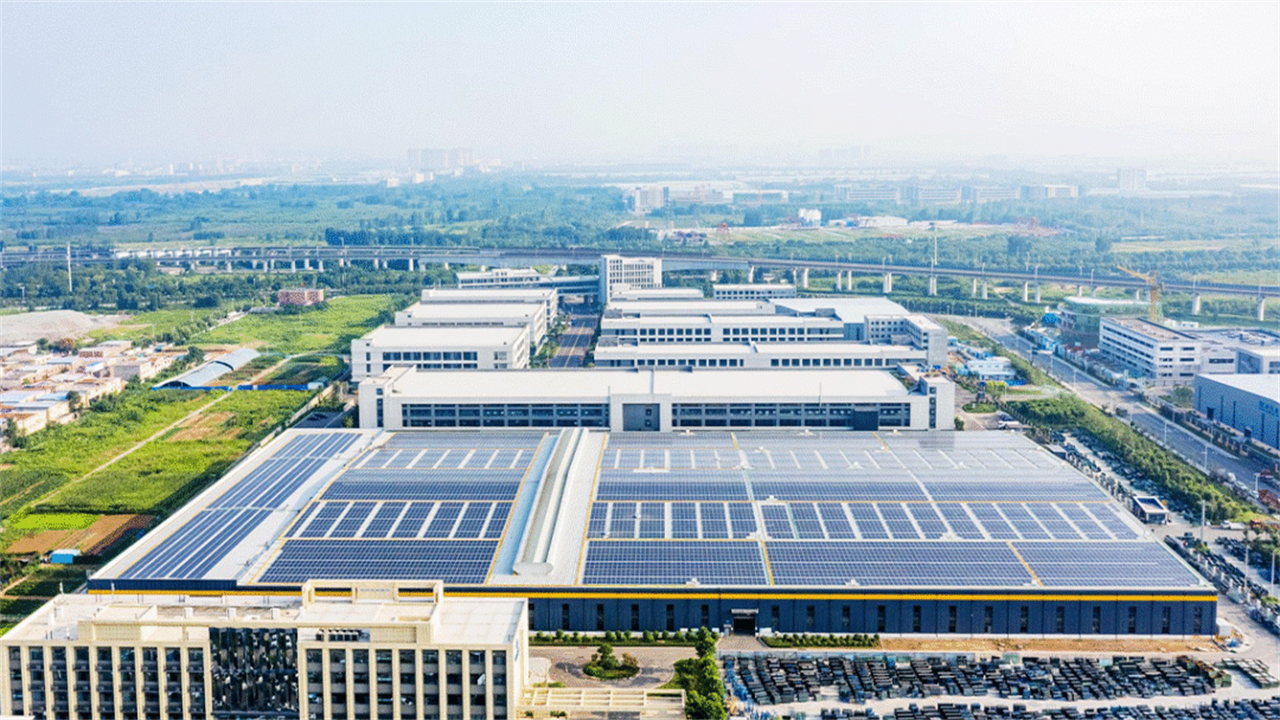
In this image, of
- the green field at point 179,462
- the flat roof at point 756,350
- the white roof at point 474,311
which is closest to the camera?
the green field at point 179,462

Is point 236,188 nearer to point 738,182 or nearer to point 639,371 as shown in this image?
point 738,182

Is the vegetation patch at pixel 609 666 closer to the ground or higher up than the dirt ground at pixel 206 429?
closer to the ground

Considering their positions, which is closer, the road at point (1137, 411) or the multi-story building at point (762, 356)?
the road at point (1137, 411)

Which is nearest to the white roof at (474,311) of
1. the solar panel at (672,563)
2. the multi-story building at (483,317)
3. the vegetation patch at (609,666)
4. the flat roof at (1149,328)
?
the multi-story building at (483,317)

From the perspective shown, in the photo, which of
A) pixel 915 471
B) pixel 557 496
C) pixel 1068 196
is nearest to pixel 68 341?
pixel 557 496

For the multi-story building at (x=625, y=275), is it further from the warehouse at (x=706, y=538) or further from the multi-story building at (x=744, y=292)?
the warehouse at (x=706, y=538)

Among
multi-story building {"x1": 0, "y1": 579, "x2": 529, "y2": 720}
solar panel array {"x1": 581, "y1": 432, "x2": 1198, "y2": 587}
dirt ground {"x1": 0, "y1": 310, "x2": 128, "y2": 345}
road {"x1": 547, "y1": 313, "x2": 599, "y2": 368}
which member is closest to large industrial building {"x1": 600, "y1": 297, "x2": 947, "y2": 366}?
road {"x1": 547, "y1": 313, "x2": 599, "y2": 368}

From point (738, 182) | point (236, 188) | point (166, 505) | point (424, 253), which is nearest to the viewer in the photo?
point (166, 505)

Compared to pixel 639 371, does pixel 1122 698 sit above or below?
below
